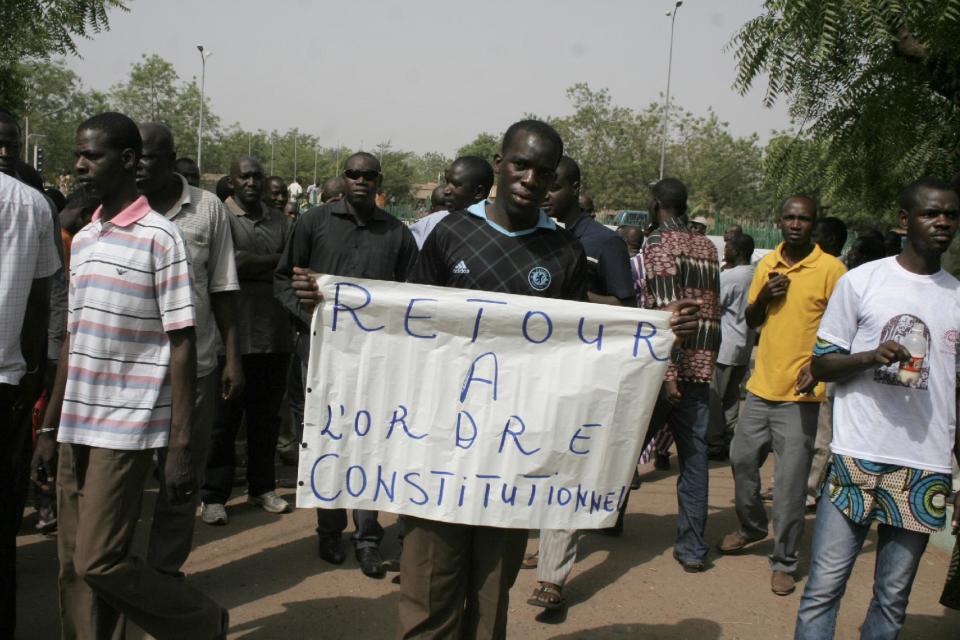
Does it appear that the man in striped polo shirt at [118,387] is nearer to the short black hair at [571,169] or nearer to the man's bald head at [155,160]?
the man's bald head at [155,160]

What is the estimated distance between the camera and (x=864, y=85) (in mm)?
7816

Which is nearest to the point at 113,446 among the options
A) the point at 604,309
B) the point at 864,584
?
the point at 604,309

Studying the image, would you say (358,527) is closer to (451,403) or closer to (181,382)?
(181,382)

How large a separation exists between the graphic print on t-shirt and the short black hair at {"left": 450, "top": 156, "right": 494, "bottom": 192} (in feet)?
11.4

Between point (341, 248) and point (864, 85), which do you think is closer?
point (341, 248)

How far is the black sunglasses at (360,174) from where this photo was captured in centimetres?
540

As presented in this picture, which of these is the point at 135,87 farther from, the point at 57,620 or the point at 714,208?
the point at 57,620

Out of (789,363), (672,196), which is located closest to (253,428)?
(672,196)

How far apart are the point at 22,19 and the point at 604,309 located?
26.7ft

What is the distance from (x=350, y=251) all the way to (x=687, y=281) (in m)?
2.02

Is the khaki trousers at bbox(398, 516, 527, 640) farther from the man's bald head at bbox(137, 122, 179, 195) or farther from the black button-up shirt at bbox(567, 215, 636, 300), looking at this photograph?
the man's bald head at bbox(137, 122, 179, 195)

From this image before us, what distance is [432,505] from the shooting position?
3.28 m

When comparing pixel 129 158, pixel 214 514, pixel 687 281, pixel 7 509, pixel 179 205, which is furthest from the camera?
pixel 214 514

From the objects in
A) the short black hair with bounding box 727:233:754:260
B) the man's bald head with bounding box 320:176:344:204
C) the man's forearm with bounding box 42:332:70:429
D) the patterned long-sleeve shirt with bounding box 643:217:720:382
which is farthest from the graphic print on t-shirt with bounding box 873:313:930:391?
the man's bald head with bounding box 320:176:344:204
